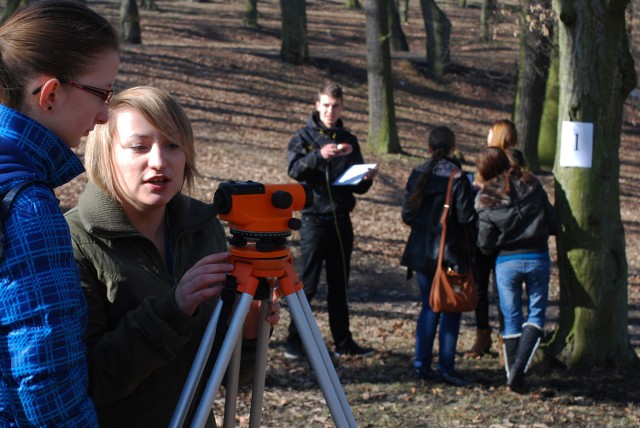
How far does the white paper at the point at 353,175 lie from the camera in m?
6.25

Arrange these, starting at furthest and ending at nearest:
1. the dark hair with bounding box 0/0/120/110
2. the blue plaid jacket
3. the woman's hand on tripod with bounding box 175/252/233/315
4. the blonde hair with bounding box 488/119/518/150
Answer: the blonde hair with bounding box 488/119/518/150 → the woman's hand on tripod with bounding box 175/252/233/315 → the dark hair with bounding box 0/0/120/110 → the blue plaid jacket

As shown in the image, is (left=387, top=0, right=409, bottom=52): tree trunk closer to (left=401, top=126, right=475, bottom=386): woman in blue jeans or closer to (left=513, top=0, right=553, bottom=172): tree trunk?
(left=513, top=0, right=553, bottom=172): tree trunk

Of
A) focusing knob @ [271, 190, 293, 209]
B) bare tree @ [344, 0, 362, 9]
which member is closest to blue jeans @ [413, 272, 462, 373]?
focusing knob @ [271, 190, 293, 209]

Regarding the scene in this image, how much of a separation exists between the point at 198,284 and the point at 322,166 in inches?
175

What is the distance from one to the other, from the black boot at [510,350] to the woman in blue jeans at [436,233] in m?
0.33

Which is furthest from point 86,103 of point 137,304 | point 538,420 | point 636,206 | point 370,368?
point 636,206

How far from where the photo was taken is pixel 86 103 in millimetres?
1815

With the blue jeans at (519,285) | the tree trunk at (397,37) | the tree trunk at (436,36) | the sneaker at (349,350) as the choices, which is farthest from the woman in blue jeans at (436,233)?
the tree trunk at (397,37)

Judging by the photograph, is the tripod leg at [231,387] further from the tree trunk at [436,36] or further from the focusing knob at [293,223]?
the tree trunk at [436,36]

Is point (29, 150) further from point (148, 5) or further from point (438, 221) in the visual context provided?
point (148, 5)

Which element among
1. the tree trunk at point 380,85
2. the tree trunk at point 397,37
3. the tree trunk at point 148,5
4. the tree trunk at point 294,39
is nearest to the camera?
the tree trunk at point 380,85

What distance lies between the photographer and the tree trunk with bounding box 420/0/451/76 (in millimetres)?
23848

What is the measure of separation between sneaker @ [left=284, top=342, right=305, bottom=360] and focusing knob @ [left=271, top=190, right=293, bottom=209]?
446 cm

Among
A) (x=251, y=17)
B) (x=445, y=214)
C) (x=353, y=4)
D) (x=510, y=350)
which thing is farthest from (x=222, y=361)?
(x=353, y=4)
